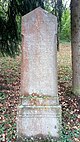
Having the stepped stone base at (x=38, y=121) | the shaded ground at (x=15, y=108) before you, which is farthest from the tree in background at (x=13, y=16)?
the stepped stone base at (x=38, y=121)

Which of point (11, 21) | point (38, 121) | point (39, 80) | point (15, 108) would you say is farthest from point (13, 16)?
point (38, 121)

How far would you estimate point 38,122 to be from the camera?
4457mm

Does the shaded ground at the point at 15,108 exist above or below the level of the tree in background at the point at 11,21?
below

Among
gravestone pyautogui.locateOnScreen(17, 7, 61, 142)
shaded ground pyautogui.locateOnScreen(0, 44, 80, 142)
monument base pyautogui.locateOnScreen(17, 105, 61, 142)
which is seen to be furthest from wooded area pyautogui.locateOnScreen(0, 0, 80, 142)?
gravestone pyautogui.locateOnScreen(17, 7, 61, 142)

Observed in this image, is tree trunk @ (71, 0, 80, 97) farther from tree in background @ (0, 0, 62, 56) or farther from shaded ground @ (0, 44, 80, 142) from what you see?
tree in background @ (0, 0, 62, 56)

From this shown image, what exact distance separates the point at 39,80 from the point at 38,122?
663 mm

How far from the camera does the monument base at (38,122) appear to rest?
4438 mm

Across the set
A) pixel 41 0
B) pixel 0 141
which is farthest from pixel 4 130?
pixel 41 0

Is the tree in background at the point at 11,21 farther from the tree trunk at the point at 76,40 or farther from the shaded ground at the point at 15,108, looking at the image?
the tree trunk at the point at 76,40

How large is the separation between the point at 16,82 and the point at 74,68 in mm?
2136

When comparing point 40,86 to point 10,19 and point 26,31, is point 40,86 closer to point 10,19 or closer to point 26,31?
point 26,31

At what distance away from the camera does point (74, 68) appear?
19.4 feet

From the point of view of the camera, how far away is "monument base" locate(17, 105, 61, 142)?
4.44m

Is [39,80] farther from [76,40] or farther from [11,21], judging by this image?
[11,21]
